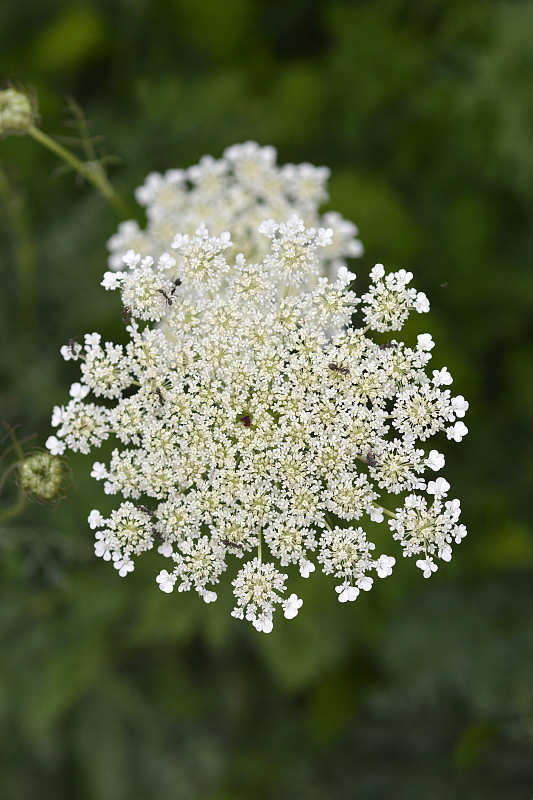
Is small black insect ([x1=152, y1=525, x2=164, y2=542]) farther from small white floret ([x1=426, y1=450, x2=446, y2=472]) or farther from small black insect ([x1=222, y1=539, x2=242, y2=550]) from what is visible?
small white floret ([x1=426, y1=450, x2=446, y2=472])

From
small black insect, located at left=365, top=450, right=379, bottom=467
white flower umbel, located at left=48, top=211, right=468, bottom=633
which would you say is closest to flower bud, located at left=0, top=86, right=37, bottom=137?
white flower umbel, located at left=48, top=211, right=468, bottom=633

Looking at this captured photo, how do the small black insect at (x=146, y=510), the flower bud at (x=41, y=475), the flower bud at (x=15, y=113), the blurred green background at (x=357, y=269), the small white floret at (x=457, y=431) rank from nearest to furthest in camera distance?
Result: 1. the small white floret at (x=457, y=431)
2. the small black insect at (x=146, y=510)
3. the flower bud at (x=41, y=475)
4. the flower bud at (x=15, y=113)
5. the blurred green background at (x=357, y=269)

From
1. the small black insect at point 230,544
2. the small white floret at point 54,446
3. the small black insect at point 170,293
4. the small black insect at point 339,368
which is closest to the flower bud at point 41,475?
the small white floret at point 54,446

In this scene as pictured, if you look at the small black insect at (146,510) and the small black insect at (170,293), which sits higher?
the small black insect at (170,293)

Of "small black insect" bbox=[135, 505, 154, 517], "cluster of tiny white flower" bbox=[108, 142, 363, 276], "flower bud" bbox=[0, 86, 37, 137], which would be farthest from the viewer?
"cluster of tiny white flower" bbox=[108, 142, 363, 276]

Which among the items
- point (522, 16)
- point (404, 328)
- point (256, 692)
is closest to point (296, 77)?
point (522, 16)

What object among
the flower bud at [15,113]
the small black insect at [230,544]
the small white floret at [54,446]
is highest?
the flower bud at [15,113]

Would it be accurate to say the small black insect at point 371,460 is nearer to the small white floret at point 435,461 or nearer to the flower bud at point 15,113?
the small white floret at point 435,461
